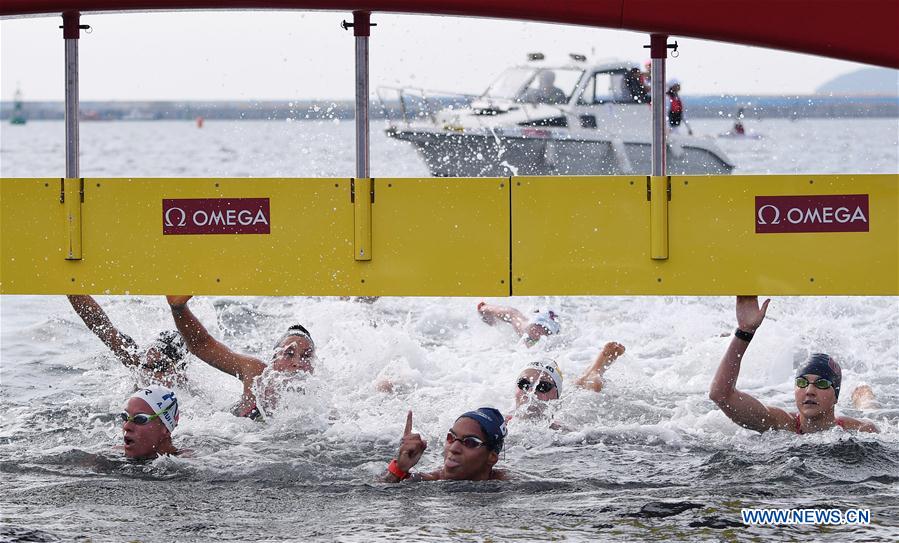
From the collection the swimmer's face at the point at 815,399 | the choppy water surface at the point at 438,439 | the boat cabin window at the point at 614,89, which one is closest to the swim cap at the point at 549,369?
the choppy water surface at the point at 438,439

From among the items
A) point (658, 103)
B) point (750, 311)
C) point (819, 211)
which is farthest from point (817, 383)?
point (658, 103)

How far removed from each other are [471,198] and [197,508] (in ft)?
7.41

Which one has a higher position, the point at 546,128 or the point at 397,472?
the point at 546,128

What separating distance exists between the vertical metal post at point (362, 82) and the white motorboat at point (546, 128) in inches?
677

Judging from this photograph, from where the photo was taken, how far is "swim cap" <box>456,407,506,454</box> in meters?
6.65

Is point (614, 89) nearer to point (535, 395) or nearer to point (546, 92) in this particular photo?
point (546, 92)

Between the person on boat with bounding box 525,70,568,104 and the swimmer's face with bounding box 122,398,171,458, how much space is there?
16988mm

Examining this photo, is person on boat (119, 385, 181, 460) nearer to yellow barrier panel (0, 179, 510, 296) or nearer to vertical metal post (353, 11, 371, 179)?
yellow barrier panel (0, 179, 510, 296)

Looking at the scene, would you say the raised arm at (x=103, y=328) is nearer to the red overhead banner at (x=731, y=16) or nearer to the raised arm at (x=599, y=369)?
the red overhead banner at (x=731, y=16)

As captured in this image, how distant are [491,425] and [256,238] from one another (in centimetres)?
210

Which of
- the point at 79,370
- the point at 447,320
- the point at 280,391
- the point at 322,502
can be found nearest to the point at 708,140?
the point at 447,320

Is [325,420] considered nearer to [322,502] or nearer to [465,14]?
[322,502]

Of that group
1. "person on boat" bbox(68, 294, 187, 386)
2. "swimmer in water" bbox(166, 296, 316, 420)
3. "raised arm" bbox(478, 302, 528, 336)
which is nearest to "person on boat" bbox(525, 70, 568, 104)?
"raised arm" bbox(478, 302, 528, 336)

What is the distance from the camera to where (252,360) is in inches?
329
